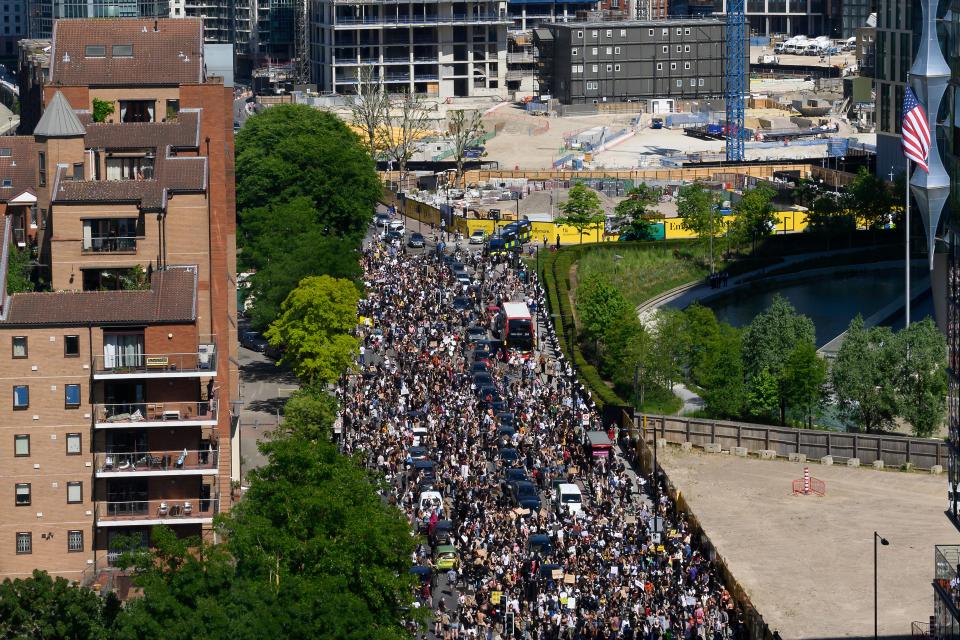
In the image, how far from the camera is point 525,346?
114m

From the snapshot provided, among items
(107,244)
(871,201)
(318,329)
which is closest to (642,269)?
(871,201)

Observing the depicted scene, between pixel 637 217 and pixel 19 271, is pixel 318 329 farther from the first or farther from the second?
pixel 637 217

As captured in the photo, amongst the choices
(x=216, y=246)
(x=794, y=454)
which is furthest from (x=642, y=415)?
(x=216, y=246)

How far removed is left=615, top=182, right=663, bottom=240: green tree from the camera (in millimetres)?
156250

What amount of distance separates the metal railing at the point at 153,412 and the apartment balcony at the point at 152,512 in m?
2.69

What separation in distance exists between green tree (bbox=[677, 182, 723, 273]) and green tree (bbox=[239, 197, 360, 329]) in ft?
101

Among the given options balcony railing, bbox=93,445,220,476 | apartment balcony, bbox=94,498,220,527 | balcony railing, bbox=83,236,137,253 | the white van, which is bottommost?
the white van

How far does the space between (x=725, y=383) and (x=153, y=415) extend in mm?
41089

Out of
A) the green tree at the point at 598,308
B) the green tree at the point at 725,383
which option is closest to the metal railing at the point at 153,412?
the green tree at the point at 725,383

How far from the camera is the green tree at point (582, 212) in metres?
156

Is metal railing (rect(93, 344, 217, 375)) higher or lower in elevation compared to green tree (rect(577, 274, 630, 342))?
higher

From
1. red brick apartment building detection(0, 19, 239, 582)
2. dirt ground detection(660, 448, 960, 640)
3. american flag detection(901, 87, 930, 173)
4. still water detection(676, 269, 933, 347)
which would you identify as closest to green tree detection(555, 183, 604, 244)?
still water detection(676, 269, 933, 347)

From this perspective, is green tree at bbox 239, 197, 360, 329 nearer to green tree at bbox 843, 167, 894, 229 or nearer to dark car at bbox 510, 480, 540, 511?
dark car at bbox 510, 480, 540, 511

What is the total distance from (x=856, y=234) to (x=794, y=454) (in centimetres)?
6516
